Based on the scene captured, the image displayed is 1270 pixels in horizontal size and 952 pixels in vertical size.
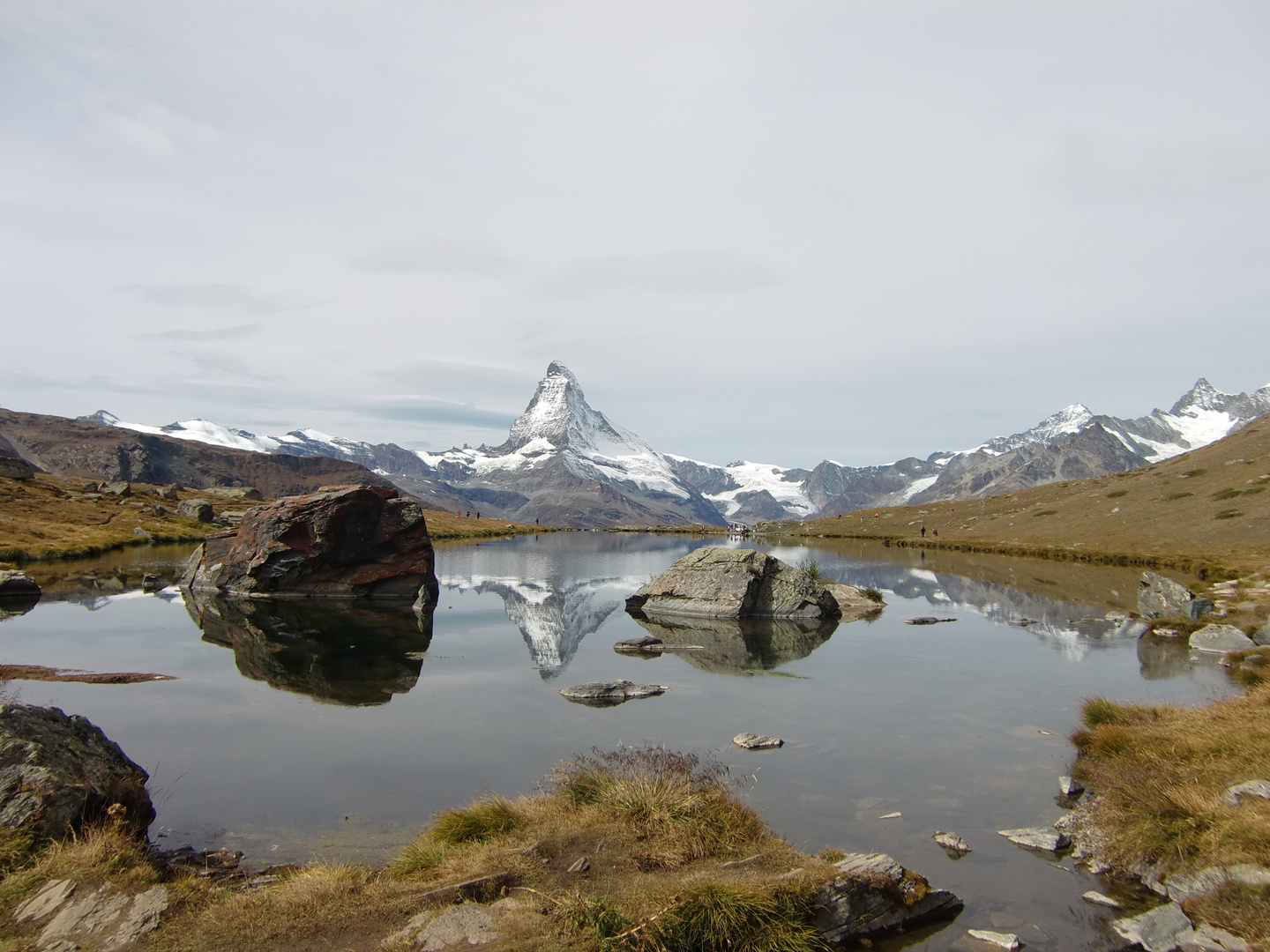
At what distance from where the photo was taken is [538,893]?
10.8 meters

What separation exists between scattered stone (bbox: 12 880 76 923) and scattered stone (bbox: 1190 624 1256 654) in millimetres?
41027

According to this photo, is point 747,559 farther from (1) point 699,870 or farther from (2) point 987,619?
(1) point 699,870

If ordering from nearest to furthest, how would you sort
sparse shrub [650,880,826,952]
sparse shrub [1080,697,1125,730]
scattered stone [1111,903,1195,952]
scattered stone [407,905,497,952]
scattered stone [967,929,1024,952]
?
1. scattered stone [407,905,497,952]
2. sparse shrub [650,880,826,952]
3. scattered stone [1111,903,1195,952]
4. scattered stone [967,929,1024,952]
5. sparse shrub [1080,697,1125,730]

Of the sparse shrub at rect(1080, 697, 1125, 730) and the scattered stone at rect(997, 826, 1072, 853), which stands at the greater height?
the sparse shrub at rect(1080, 697, 1125, 730)

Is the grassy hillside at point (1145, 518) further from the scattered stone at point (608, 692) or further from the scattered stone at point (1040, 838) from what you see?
the scattered stone at point (1040, 838)

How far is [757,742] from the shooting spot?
21109 millimetres

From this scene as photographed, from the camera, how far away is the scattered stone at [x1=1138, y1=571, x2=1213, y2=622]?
40.7 meters

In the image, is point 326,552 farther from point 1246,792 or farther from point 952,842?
point 1246,792

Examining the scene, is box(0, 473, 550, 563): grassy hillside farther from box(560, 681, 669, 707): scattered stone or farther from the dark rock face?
the dark rock face

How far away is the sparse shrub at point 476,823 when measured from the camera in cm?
1350

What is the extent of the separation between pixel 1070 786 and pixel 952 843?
5.26m

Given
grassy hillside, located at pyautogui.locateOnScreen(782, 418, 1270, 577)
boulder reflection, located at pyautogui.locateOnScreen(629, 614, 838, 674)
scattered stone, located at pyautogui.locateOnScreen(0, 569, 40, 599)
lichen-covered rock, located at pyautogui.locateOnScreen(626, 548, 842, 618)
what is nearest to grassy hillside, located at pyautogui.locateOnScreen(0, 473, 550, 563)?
scattered stone, located at pyautogui.locateOnScreen(0, 569, 40, 599)

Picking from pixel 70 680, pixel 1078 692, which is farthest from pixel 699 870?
pixel 70 680

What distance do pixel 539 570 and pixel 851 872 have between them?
2766 inches
